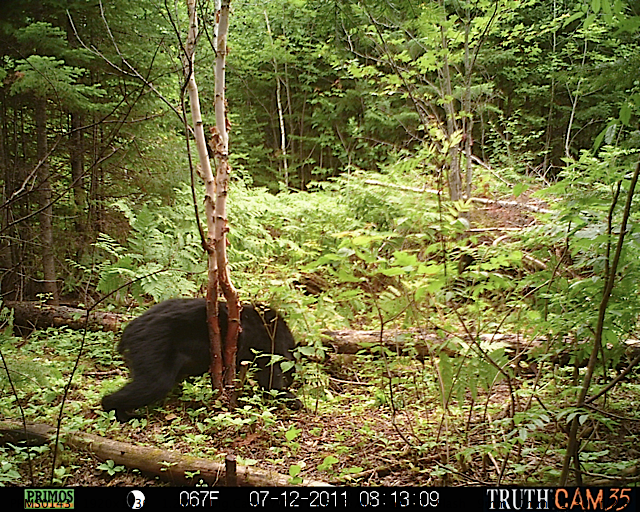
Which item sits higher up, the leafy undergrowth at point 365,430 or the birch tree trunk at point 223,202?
the birch tree trunk at point 223,202

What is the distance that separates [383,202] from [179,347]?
147 inches

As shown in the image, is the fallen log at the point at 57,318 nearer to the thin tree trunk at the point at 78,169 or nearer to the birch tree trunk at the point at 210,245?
the thin tree trunk at the point at 78,169

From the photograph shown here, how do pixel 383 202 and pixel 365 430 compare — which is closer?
pixel 365 430

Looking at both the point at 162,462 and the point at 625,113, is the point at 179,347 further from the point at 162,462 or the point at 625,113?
the point at 625,113

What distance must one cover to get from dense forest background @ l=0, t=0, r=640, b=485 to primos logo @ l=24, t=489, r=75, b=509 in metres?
1.03

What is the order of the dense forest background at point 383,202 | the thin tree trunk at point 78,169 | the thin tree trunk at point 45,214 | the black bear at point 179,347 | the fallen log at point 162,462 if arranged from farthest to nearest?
the thin tree trunk at point 78,169 < the thin tree trunk at point 45,214 < the black bear at point 179,347 < the fallen log at point 162,462 < the dense forest background at point 383,202

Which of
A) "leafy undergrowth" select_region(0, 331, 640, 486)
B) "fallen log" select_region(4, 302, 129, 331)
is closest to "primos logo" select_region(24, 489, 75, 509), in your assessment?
"leafy undergrowth" select_region(0, 331, 640, 486)

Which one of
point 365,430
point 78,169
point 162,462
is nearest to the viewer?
point 162,462

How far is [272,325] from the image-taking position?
4113 millimetres

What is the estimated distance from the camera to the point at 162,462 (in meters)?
2.82

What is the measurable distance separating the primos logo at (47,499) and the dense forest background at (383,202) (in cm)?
103

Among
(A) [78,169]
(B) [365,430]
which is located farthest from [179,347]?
(A) [78,169]

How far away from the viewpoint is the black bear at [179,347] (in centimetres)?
360

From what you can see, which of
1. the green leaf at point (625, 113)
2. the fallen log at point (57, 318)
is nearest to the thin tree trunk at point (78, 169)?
the fallen log at point (57, 318)
